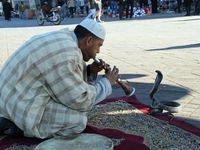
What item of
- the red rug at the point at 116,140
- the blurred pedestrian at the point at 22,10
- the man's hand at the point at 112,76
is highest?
the man's hand at the point at 112,76

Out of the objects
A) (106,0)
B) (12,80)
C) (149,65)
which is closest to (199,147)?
(12,80)

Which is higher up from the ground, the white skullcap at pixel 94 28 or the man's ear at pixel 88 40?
the white skullcap at pixel 94 28

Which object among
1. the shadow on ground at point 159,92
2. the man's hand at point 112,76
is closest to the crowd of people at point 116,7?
the shadow on ground at point 159,92

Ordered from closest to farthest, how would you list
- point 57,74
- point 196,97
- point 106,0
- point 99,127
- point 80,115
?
1. point 57,74
2. point 80,115
3. point 99,127
4. point 196,97
5. point 106,0

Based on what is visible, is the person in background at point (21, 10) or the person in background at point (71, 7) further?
the person in background at point (21, 10)

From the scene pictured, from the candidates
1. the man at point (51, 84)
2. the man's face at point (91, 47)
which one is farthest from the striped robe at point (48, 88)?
the man's face at point (91, 47)

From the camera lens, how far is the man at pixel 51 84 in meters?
3.26

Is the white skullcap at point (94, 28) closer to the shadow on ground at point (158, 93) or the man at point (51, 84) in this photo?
the man at point (51, 84)

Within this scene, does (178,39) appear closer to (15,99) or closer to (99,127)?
(99,127)

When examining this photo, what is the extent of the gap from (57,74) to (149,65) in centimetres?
451

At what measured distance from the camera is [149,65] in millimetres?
7613

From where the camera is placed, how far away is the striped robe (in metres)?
3.26

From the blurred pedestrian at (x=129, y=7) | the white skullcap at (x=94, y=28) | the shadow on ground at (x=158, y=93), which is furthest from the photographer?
the blurred pedestrian at (x=129, y=7)

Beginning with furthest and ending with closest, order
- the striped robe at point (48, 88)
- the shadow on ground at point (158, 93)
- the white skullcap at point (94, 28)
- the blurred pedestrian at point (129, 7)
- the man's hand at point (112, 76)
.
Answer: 1. the blurred pedestrian at point (129, 7)
2. the shadow on ground at point (158, 93)
3. the man's hand at point (112, 76)
4. the white skullcap at point (94, 28)
5. the striped robe at point (48, 88)
